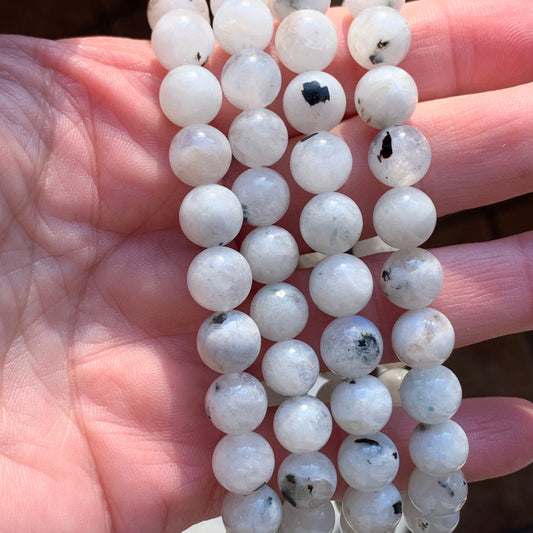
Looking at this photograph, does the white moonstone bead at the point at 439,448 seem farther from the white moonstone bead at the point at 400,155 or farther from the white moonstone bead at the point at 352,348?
the white moonstone bead at the point at 400,155

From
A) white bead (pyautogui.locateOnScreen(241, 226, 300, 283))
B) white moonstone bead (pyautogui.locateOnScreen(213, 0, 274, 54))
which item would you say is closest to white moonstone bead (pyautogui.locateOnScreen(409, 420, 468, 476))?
white bead (pyautogui.locateOnScreen(241, 226, 300, 283))

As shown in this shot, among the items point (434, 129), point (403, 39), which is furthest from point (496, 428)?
point (403, 39)

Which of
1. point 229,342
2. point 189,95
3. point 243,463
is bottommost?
point 243,463

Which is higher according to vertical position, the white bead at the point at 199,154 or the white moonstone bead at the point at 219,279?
the white bead at the point at 199,154

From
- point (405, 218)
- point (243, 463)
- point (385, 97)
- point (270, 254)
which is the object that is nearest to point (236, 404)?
point (243, 463)

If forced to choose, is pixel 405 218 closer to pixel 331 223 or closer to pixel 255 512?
pixel 331 223

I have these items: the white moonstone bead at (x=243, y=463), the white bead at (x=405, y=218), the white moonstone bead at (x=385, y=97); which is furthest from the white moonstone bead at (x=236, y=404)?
the white moonstone bead at (x=385, y=97)
